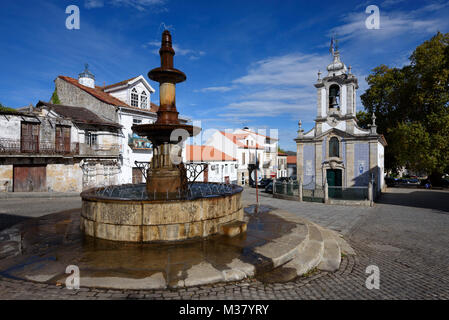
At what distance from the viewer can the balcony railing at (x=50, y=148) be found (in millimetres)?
19391

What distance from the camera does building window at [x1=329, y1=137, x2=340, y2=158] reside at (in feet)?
78.9

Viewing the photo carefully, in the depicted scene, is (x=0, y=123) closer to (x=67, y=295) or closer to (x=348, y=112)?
(x=67, y=295)

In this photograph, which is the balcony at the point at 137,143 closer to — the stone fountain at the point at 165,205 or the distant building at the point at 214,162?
the distant building at the point at 214,162

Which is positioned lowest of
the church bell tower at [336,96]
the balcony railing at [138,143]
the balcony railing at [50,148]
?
the balcony railing at [50,148]

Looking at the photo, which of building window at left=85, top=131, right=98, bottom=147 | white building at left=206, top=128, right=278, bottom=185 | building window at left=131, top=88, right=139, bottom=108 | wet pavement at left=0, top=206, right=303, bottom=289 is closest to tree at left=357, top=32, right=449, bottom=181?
white building at left=206, top=128, right=278, bottom=185

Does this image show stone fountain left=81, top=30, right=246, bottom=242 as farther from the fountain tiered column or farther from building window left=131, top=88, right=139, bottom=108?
building window left=131, top=88, right=139, bottom=108

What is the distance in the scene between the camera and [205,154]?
36.2 metres

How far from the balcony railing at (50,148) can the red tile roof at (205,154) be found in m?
12.0

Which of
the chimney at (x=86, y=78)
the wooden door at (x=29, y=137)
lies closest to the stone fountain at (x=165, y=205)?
the wooden door at (x=29, y=137)

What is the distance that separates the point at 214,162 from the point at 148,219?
96.0 feet

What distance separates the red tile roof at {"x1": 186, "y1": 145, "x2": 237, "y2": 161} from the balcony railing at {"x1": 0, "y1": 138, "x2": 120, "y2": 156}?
12017 mm

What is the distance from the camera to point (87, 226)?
670cm
